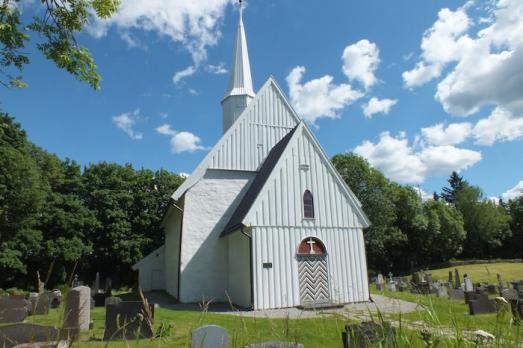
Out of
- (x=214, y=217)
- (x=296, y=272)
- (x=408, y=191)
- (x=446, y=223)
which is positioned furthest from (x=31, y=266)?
(x=446, y=223)

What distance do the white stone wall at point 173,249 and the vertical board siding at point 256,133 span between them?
12.5 feet

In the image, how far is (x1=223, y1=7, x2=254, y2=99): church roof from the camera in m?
26.1

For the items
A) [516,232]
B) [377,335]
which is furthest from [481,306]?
[516,232]

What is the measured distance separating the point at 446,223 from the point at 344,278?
41.6 meters

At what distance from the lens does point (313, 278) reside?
16484 millimetres

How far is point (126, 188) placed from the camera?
3947 centimetres

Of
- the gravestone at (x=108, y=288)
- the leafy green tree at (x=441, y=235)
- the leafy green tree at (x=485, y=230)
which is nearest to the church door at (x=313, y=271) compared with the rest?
the gravestone at (x=108, y=288)

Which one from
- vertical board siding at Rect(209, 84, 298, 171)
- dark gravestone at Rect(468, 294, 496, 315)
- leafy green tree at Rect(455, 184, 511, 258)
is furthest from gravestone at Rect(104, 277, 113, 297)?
leafy green tree at Rect(455, 184, 511, 258)

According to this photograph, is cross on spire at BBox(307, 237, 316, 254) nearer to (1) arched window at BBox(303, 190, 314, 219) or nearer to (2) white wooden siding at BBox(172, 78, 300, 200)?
(1) arched window at BBox(303, 190, 314, 219)

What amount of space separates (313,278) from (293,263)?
1157 millimetres

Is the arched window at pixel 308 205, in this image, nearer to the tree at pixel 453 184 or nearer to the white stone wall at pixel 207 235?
the white stone wall at pixel 207 235

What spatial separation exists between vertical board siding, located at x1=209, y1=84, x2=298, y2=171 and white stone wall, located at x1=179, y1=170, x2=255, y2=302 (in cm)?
82

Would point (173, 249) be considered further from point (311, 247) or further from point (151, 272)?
point (311, 247)

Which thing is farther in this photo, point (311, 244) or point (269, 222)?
point (311, 244)
